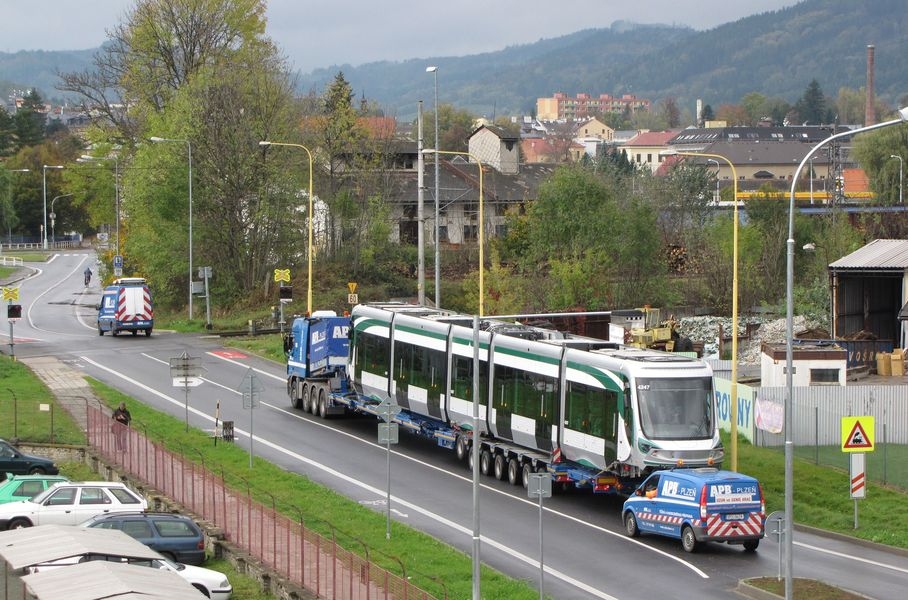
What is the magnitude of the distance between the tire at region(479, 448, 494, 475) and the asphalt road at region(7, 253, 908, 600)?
1.69 feet

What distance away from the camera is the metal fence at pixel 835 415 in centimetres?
3825

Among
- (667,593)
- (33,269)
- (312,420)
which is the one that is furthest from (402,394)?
(33,269)

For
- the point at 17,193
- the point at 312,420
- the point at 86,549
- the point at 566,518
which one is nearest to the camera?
the point at 86,549

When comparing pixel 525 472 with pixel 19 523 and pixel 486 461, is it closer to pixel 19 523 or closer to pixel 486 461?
pixel 486 461

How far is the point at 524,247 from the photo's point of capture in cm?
8294

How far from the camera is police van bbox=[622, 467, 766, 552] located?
28.0 m

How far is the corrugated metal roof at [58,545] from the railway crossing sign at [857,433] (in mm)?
15423

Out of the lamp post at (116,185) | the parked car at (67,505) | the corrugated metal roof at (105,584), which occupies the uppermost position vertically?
the lamp post at (116,185)

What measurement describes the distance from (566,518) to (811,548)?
18.3ft

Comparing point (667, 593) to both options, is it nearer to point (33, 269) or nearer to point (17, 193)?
point (33, 269)

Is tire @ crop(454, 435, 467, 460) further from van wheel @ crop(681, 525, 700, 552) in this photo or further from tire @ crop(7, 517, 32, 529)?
tire @ crop(7, 517, 32, 529)

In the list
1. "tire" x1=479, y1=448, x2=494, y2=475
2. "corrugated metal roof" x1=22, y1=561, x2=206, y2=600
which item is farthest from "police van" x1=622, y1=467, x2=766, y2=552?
"corrugated metal roof" x1=22, y1=561, x2=206, y2=600

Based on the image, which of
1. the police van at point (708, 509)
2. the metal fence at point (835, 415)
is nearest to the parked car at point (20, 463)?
the police van at point (708, 509)

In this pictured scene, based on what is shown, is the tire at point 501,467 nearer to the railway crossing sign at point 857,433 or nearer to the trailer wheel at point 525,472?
the trailer wheel at point 525,472
